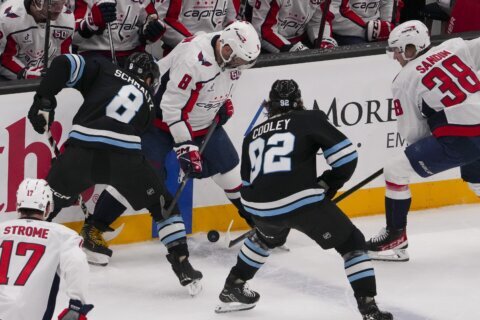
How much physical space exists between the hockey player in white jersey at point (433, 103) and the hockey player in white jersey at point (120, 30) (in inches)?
49.4

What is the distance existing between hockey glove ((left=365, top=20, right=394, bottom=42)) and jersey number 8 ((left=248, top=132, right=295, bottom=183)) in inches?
88.1

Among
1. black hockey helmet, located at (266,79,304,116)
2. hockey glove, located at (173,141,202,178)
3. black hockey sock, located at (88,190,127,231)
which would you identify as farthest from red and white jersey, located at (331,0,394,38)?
black hockey helmet, located at (266,79,304,116)

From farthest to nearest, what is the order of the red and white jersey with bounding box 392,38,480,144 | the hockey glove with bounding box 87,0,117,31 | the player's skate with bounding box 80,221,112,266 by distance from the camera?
1. the hockey glove with bounding box 87,0,117,31
2. the player's skate with bounding box 80,221,112,266
3. the red and white jersey with bounding box 392,38,480,144

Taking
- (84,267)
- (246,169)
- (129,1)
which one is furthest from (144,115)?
(84,267)

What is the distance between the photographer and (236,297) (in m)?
6.11

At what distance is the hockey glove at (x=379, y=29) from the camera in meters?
7.81

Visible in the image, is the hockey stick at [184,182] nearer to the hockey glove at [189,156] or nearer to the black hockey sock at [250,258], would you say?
the hockey glove at [189,156]

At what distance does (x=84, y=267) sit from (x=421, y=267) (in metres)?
2.45

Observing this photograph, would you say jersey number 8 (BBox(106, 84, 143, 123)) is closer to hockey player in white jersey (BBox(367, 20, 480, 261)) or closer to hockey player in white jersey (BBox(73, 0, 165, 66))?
hockey player in white jersey (BBox(73, 0, 165, 66))

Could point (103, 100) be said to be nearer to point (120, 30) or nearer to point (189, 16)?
point (120, 30)

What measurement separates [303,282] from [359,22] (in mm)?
1893

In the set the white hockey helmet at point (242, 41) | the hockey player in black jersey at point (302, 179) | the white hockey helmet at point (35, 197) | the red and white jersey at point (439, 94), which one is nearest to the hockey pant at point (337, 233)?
the hockey player in black jersey at point (302, 179)

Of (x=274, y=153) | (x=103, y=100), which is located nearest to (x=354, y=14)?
(x=103, y=100)

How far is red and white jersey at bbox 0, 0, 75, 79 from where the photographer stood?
691cm
